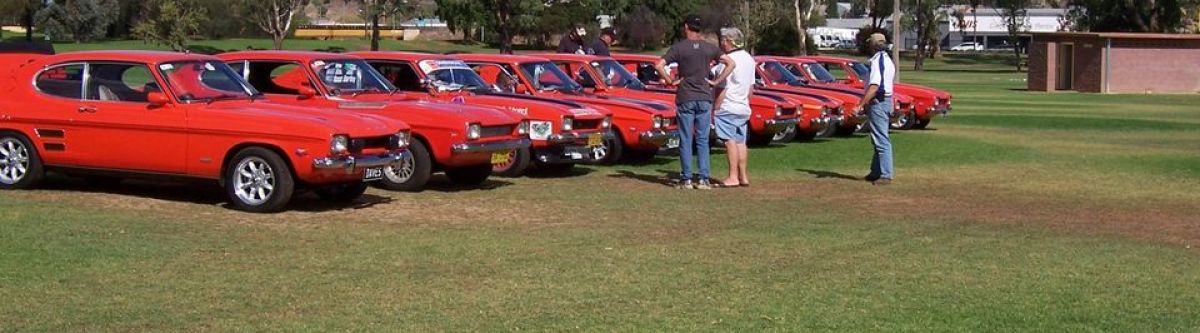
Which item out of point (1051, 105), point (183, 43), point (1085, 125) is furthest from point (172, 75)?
point (183, 43)

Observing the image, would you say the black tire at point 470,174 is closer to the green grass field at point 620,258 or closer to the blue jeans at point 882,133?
the green grass field at point 620,258

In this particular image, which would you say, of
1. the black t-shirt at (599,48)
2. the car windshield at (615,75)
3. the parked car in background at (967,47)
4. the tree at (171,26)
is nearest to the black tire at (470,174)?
the car windshield at (615,75)

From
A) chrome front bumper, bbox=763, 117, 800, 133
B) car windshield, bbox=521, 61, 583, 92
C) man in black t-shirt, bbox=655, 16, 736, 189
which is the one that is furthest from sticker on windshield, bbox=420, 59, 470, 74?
chrome front bumper, bbox=763, 117, 800, 133

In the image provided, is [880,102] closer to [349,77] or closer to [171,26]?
[349,77]

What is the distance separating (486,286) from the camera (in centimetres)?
841

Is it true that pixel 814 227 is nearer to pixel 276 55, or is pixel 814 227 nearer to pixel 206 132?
pixel 206 132

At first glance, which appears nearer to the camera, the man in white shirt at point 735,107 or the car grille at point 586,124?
the man in white shirt at point 735,107

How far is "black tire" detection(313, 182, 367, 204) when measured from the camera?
12.6 m

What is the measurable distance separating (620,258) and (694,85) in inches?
187

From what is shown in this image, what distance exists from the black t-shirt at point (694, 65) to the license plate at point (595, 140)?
134 cm

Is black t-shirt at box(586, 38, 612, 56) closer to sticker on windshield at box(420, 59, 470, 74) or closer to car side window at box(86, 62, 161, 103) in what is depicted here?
sticker on windshield at box(420, 59, 470, 74)

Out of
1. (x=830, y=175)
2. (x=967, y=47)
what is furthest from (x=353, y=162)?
(x=967, y=47)

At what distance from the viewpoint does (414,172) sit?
13367mm

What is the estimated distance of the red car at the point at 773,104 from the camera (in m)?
19.4
